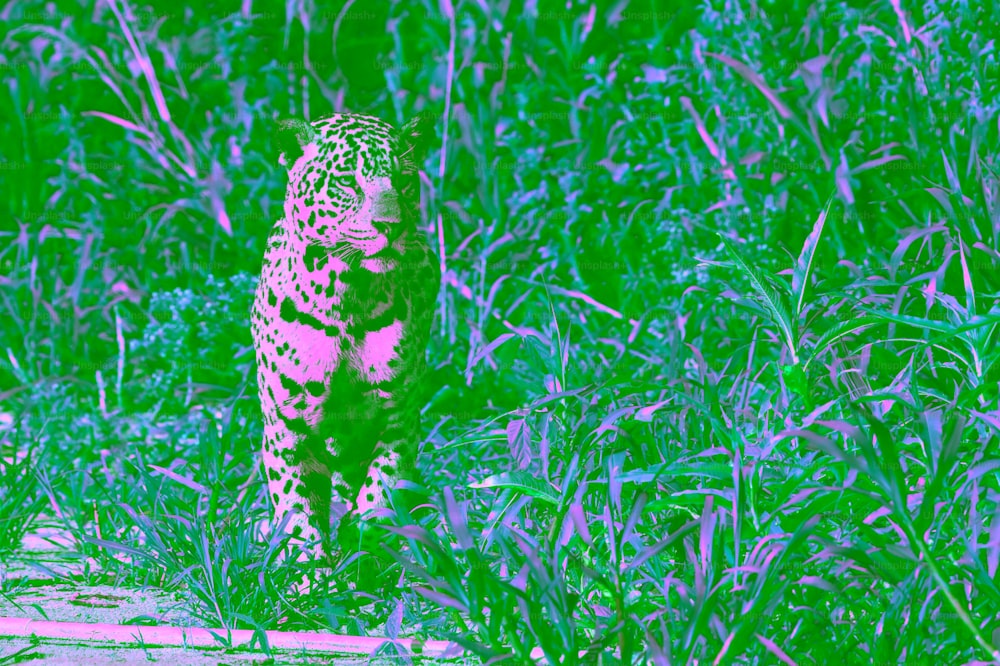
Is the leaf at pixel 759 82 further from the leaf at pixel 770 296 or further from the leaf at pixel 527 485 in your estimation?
the leaf at pixel 527 485

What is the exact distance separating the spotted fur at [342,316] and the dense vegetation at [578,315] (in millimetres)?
213

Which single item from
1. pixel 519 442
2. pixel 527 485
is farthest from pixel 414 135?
pixel 527 485

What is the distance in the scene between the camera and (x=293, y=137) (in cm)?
317

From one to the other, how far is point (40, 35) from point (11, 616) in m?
4.05

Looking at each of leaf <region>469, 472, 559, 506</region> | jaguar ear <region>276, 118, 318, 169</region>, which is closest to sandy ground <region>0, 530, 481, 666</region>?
leaf <region>469, 472, 559, 506</region>

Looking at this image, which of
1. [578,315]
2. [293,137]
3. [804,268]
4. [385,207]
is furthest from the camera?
[578,315]

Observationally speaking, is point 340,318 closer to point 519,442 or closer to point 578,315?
point 519,442

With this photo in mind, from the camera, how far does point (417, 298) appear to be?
3.17m

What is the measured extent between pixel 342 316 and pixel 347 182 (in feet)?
1.18

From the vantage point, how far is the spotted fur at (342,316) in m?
3.02

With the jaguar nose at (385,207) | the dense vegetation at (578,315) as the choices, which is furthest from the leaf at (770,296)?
the jaguar nose at (385,207)

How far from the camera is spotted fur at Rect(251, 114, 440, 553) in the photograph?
302cm

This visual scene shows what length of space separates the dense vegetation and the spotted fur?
0.21 m

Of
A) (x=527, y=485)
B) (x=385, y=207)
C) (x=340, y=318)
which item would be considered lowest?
(x=527, y=485)
